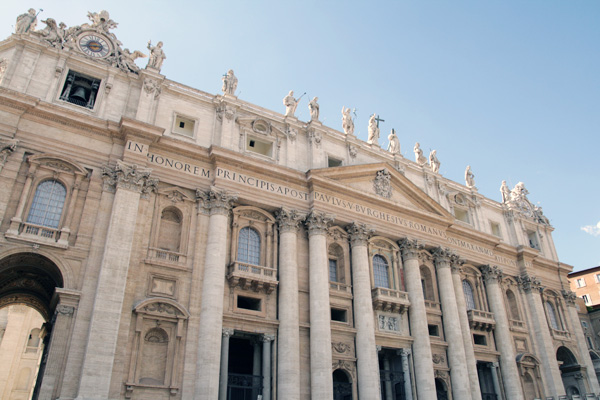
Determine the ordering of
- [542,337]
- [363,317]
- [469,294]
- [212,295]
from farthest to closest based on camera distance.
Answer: [542,337]
[469,294]
[363,317]
[212,295]

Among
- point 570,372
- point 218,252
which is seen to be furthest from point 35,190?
point 570,372

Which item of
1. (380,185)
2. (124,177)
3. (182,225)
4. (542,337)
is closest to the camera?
(124,177)

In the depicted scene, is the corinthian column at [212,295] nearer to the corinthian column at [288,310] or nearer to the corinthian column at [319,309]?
the corinthian column at [288,310]

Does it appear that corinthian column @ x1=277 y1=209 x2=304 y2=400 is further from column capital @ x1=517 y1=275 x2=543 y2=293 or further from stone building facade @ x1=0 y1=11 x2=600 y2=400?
column capital @ x1=517 y1=275 x2=543 y2=293

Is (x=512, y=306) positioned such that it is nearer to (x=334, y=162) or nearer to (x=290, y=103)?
(x=334, y=162)

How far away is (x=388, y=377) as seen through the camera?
100ft

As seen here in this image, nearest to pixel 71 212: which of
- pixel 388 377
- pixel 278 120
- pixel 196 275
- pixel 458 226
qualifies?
pixel 196 275

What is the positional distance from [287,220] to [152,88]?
10865 millimetres

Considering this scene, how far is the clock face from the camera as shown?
94.4ft

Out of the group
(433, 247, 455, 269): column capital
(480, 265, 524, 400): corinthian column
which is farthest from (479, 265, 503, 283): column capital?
(433, 247, 455, 269): column capital

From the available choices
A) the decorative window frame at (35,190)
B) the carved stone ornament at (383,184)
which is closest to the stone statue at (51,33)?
the decorative window frame at (35,190)

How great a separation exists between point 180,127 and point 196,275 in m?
9.30

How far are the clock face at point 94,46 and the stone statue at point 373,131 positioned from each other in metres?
19.1

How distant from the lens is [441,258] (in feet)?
117
